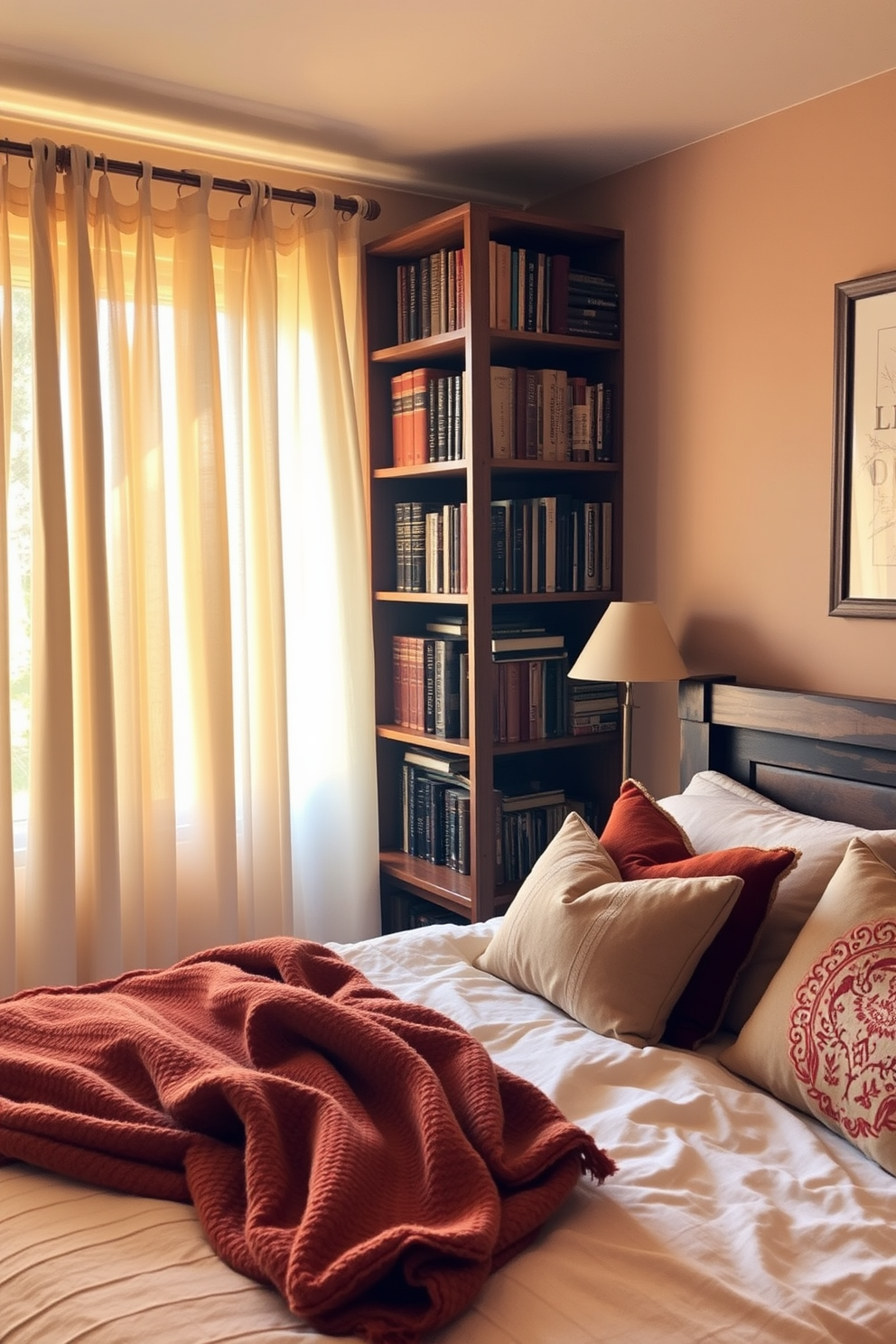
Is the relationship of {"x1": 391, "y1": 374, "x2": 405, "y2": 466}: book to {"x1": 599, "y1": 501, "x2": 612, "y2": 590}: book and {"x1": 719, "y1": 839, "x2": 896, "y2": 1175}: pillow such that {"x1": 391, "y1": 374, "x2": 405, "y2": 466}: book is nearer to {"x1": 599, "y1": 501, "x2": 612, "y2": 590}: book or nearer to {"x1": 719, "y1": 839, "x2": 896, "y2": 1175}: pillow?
{"x1": 599, "y1": 501, "x2": 612, "y2": 590}: book

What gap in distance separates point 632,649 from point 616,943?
110 centimetres

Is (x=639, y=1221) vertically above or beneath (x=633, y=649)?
beneath

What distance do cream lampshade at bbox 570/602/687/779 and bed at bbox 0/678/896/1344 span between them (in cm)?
73

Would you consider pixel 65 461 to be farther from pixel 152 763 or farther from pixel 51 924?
pixel 51 924

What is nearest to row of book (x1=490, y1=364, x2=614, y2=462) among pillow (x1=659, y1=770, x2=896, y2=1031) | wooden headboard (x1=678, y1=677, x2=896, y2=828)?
wooden headboard (x1=678, y1=677, x2=896, y2=828)

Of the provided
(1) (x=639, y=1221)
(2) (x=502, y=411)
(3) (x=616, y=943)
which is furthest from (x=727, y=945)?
(2) (x=502, y=411)

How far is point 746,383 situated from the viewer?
9.86 ft

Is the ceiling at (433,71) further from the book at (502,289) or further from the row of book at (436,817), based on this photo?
the row of book at (436,817)

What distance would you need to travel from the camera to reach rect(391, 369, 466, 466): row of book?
3.22m

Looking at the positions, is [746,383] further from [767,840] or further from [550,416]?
[767,840]

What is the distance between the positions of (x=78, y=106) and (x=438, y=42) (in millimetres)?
954

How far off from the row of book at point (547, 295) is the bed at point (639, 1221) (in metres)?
1.64

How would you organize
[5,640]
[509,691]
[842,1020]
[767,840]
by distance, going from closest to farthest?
[842,1020] → [767,840] → [5,640] → [509,691]

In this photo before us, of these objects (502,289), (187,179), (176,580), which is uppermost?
(187,179)
